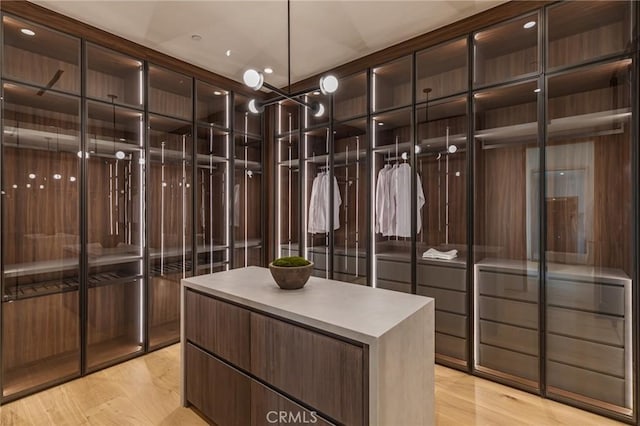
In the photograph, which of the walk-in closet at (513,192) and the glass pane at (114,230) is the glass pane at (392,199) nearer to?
the walk-in closet at (513,192)

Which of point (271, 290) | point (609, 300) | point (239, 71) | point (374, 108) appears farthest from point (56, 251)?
point (609, 300)

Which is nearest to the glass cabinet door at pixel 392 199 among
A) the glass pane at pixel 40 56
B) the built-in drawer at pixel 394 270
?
the built-in drawer at pixel 394 270

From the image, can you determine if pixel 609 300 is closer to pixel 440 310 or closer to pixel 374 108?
pixel 440 310

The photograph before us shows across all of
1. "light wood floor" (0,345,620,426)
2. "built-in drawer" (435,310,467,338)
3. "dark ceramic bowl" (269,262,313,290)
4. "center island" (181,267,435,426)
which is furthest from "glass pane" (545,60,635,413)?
"dark ceramic bowl" (269,262,313,290)

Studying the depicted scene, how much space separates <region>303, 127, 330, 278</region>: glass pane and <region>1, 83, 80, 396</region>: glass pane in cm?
242

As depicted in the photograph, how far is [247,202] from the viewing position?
175 inches

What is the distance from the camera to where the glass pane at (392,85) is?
130 inches

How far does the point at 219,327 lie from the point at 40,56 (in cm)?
268

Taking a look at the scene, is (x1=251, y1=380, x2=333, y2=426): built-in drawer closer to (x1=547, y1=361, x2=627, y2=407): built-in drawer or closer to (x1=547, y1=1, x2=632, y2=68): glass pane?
(x1=547, y1=361, x2=627, y2=407): built-in drawer

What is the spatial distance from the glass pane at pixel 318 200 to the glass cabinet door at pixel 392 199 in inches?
23.4

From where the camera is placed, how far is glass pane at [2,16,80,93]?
2500mm

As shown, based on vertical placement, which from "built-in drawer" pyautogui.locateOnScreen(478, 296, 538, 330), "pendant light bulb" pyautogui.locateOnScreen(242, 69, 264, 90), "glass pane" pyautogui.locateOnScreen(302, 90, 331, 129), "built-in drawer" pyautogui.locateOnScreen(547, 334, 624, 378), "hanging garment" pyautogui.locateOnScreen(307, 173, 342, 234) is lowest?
"built-in drawer" pyautogui.locateOnScreen(547, 334, 624, 378)

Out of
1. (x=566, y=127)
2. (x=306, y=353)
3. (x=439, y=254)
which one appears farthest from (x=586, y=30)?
(x=306, y=353)

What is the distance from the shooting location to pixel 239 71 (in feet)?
13.0
